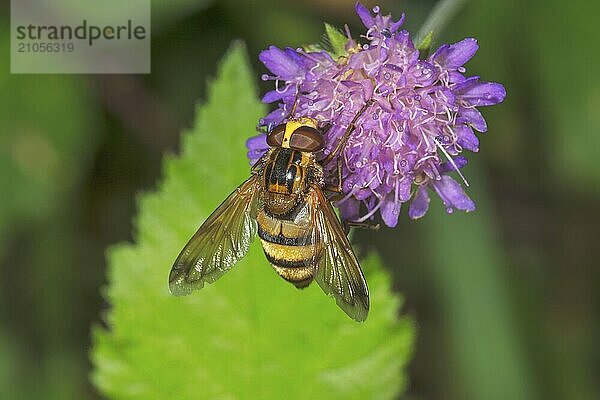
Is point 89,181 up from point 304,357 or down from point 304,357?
up

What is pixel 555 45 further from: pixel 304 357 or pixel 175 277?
pixel 175 277

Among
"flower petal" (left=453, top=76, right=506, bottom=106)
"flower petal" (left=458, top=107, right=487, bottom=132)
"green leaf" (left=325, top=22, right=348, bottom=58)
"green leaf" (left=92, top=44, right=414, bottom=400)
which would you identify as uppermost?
"green leaf" (left=325, top=22, right=348, bottom=58)

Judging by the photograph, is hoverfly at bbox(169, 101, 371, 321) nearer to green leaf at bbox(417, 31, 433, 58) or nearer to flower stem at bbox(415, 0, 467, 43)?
green leaf at bbox(417, 31, 433, 58)

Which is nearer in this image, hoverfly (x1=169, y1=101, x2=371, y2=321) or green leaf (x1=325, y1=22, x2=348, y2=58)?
hoverfly (x1=169, y1=101, x2=371, y2=321)

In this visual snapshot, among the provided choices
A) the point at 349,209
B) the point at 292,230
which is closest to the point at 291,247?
the point at 292,230

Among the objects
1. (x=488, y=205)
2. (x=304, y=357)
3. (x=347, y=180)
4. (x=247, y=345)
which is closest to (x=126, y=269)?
(x=247, y=345)

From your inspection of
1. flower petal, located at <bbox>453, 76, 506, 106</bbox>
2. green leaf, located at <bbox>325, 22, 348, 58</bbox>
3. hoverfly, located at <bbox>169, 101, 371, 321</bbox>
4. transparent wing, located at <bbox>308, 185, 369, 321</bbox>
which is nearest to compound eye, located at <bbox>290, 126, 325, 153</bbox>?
hoverfly, located at <bbox>169, 101, 371, 321</bbox>

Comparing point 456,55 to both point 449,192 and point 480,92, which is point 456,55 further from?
point 449,192

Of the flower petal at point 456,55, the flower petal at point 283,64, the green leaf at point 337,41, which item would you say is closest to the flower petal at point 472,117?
the flower petal at point 456,55
